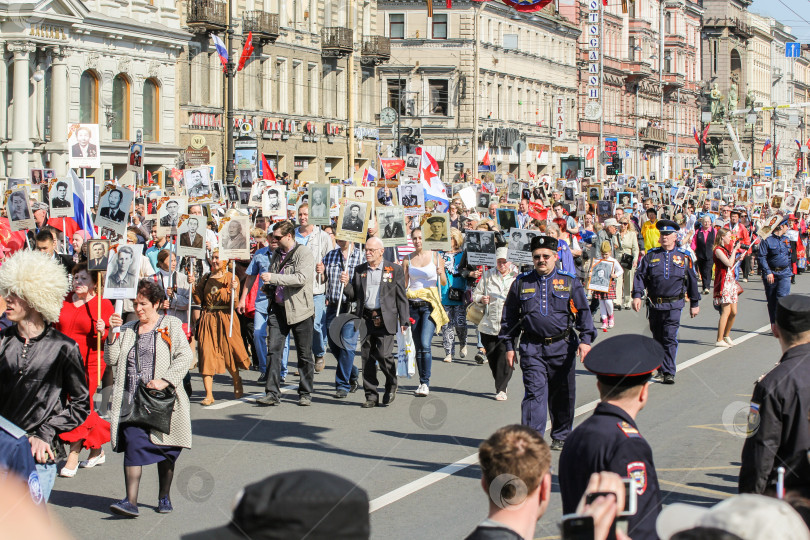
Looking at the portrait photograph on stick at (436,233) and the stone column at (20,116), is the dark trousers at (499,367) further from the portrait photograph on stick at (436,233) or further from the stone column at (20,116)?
the stone column at (20,116)

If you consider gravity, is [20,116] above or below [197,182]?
above

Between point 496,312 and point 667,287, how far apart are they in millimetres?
1946

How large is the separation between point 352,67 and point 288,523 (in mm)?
54837

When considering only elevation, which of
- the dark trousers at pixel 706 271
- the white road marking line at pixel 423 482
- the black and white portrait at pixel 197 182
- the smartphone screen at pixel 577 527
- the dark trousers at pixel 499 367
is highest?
the black and white portrait at pixel 197 182

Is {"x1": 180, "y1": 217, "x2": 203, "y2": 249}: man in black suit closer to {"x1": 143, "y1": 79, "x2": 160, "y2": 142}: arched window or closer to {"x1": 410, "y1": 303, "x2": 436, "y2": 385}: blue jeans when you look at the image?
{"x1": 410, "y1": 303, "x2": 436, "y2": 385}: blue jeans

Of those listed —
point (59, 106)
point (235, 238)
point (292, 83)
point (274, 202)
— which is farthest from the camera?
point (292, 83)

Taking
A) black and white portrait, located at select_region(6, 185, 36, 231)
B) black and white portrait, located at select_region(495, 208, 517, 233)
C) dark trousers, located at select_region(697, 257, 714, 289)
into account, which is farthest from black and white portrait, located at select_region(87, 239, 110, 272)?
dark trousers, located at select_region(697, 257, 714, 289)

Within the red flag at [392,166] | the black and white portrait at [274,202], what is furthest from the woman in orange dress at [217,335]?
the red flag at [392,166]

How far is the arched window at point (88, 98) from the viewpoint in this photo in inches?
1518

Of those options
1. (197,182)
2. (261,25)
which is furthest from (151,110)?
(197,182)

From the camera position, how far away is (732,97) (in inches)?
5022

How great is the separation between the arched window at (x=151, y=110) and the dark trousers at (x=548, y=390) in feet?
111

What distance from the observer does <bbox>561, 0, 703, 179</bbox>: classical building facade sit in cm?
9075

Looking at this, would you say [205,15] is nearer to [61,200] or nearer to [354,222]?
[61,200]
